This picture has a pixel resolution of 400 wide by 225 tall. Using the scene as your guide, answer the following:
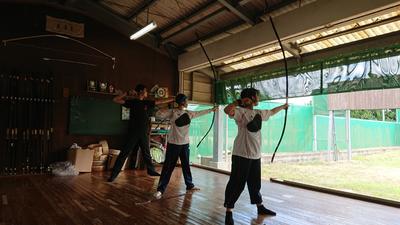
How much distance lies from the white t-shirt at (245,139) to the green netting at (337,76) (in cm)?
262

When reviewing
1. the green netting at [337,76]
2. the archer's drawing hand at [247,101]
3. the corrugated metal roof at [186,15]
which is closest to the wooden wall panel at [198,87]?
the corrugated metal roof at [186,15]

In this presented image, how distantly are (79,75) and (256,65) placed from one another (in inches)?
151

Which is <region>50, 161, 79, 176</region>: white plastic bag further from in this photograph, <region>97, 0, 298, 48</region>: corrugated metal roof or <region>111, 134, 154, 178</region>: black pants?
<region>97, 0, 298, 48</region>: corrugated metal roof

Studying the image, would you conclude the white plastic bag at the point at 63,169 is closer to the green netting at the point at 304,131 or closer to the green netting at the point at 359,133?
the green netting at the point at 304,131

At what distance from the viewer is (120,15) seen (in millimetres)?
7004

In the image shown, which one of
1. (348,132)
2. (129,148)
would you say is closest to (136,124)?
(129,148)

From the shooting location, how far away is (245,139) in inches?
116

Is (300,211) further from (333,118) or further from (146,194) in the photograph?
(333,118)

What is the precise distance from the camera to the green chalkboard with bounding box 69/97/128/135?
646 centimetres

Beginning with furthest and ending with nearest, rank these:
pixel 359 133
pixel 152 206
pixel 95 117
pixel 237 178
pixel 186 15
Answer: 1. pixel 359 133
2. pixel 95 117
3. pixel 186 15
4. pixel 152 206
5. pixel 237 178

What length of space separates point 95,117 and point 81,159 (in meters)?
1.03

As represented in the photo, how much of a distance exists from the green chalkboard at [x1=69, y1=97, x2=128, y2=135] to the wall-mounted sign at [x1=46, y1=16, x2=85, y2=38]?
1376mm

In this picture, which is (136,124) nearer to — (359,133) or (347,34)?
(347,34)

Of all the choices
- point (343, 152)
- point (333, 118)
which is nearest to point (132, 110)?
point (333, 118)
